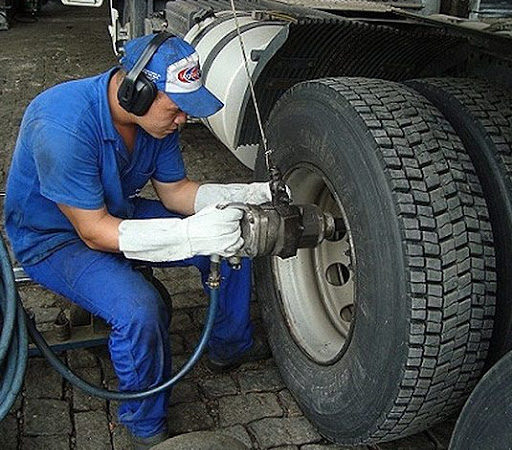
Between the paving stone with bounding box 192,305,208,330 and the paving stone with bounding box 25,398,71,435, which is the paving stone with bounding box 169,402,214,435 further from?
the paving stone with bounding box 192,305,208,330

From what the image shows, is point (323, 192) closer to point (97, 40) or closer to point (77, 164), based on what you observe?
point (77, 164)

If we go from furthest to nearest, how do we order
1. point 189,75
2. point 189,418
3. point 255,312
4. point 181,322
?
1. point 255,312
2. point 181,322
3. point 189,418
4. point 189,75

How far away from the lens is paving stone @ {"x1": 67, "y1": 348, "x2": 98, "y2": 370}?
118 inches

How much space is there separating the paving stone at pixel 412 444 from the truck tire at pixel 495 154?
1.92 feet

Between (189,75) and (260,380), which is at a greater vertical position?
(189,75)

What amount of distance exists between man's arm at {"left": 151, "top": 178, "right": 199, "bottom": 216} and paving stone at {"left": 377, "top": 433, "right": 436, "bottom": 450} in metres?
1.16

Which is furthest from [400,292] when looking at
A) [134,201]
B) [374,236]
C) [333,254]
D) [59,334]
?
[59,334]

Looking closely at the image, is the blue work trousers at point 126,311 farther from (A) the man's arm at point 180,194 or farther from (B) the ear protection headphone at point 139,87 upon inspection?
(B) the ear protection headphone at point 139,87

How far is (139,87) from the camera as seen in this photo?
224 cm

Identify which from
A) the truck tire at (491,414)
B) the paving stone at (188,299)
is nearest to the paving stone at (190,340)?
the paving stone at (188,299)

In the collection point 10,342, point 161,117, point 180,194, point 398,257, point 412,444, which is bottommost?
point 412,444

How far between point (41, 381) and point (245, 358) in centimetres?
83

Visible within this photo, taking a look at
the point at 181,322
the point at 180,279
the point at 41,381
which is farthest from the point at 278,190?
the point at 180,279

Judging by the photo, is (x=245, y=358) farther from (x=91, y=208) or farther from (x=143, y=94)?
(x=143, y=94)
